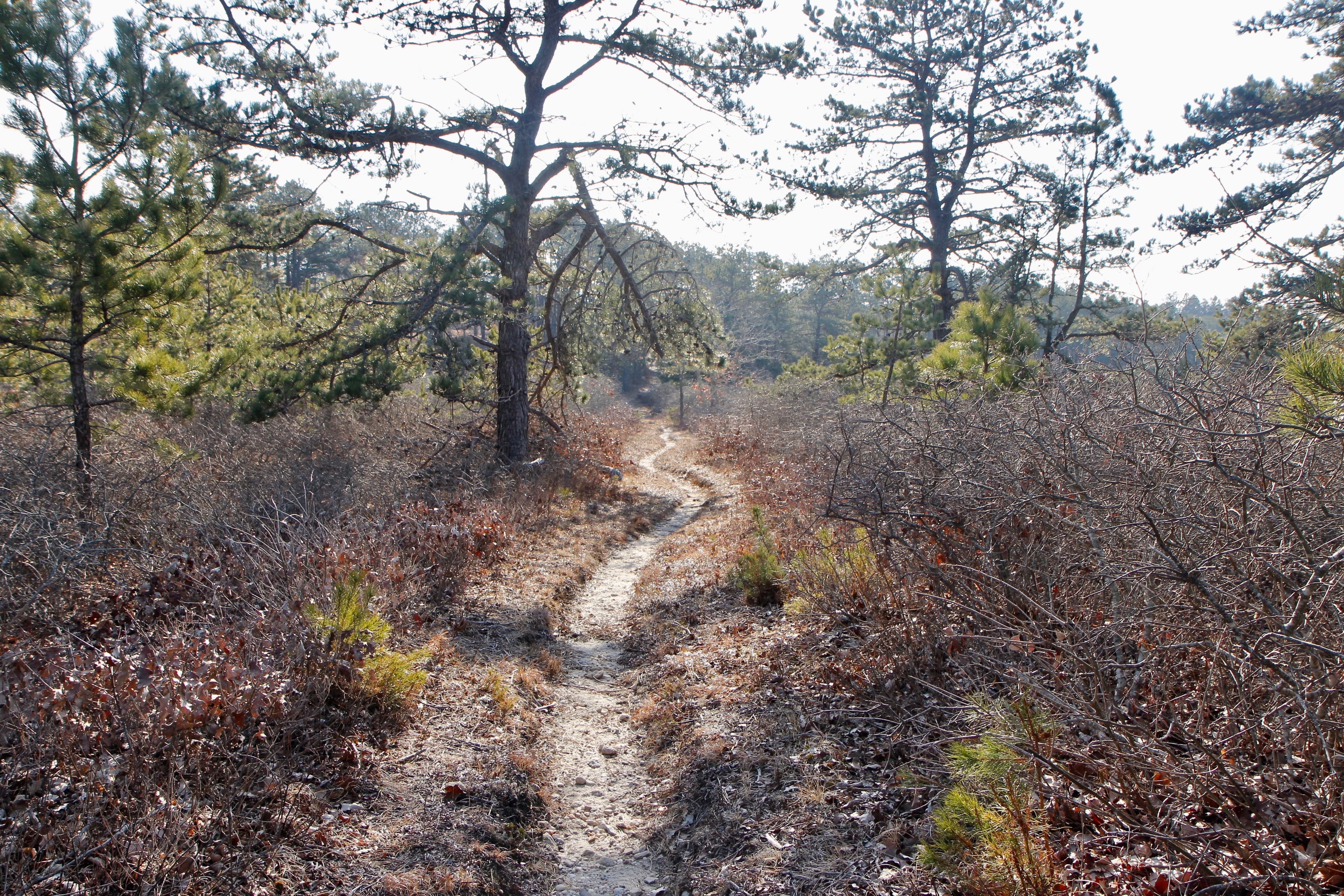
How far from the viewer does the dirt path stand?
4484mm

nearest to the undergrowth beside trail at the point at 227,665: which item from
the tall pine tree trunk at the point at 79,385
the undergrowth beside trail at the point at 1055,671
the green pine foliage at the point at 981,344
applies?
the tall pine tree trunk at the point at 79,385

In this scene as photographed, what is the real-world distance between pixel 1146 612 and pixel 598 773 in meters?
3.72

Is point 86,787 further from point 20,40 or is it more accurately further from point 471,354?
point 471,354

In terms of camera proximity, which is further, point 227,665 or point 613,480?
point 613,480

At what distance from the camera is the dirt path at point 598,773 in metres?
4.48

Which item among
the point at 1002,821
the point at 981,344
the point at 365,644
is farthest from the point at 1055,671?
the point at 981,344

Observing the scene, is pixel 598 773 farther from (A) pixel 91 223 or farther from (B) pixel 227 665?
(A) pixel 91 223

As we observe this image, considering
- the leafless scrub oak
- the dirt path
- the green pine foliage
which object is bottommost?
the dirt path

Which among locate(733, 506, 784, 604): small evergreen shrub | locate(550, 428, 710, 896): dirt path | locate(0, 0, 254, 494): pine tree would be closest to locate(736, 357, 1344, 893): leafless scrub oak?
locate(550, 428, 710, 896): dirt path

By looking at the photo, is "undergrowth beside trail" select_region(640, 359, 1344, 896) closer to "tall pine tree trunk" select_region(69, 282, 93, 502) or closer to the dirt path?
the dirt path

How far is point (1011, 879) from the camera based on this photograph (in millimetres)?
3164

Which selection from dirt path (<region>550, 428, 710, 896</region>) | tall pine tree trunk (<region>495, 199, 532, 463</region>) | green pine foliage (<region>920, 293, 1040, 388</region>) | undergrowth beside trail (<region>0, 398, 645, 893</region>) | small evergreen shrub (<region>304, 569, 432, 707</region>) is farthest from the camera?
tall pine tree trunk (<region>495, 199, 532, 463</region>)

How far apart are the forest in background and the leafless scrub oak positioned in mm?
41

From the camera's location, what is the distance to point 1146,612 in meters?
3.19
